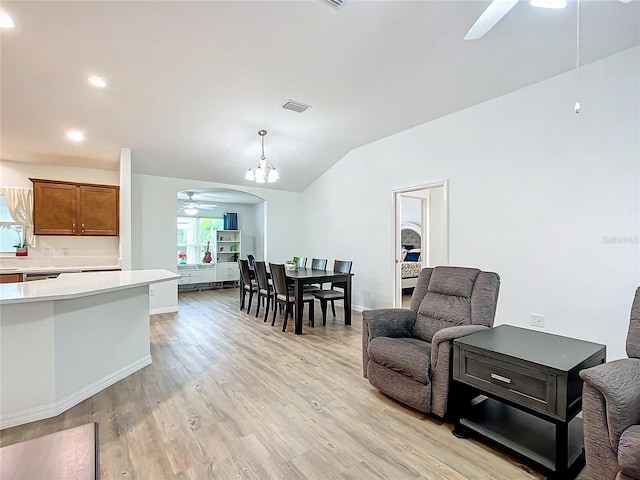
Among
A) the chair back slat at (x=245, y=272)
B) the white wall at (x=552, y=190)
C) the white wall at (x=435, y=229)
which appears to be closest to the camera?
the white wall at (x=552, y=190)

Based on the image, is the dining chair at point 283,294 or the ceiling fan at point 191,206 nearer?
the dining chair at point 283,294

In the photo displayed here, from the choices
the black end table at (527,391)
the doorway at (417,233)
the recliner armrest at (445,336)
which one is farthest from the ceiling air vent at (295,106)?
the black end table at (527,391)

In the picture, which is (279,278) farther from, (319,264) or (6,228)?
(6,228)

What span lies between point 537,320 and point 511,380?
7.03 feet

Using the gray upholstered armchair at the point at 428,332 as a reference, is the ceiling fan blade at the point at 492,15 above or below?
above

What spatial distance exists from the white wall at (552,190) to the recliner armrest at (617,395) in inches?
79.4

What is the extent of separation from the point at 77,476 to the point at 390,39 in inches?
140

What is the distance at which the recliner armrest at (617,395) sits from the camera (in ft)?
4.66

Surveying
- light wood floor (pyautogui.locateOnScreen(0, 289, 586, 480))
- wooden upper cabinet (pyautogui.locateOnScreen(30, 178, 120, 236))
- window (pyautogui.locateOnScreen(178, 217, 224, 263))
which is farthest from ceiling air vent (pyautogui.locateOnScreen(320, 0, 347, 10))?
window (pyautogui.locateOnScreen(178, 217, 224, 263))

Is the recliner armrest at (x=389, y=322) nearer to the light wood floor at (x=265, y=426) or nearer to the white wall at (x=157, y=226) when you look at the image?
the light wood floor at (x=265, y=426)

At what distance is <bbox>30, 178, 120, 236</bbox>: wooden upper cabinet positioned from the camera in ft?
16.3

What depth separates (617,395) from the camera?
143 centimetres

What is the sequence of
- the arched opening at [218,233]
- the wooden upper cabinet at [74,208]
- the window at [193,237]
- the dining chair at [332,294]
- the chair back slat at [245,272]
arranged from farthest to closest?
the window at [193,237] < the arched opening at [218,233] < the chair back slat at [245,272] < the wooden upper cabinet at [74,208] < the dining chair at [332,294]

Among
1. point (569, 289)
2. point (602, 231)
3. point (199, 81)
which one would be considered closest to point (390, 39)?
point (199, 81)
